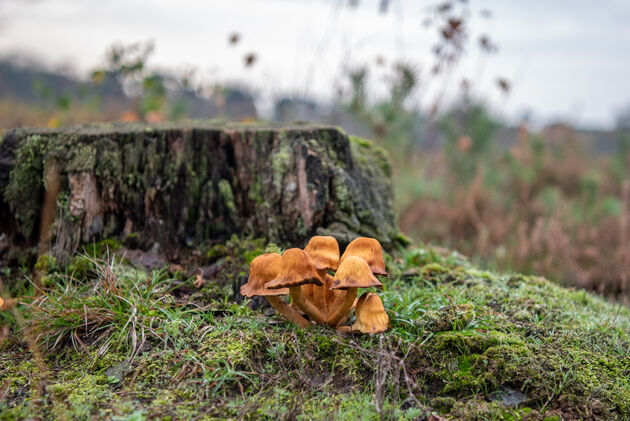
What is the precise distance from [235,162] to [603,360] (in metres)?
2.46

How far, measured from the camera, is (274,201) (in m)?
3.05

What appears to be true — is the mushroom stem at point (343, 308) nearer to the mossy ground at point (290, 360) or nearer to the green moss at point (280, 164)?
the mossy ground at point (290, 360)

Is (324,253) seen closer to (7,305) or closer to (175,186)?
(175,186)

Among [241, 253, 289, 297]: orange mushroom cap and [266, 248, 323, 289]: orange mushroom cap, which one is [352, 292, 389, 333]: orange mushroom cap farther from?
[241, 253, 289, 297]: orange mushroom cap

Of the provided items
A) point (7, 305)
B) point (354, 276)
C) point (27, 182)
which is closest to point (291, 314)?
point (354, 276)

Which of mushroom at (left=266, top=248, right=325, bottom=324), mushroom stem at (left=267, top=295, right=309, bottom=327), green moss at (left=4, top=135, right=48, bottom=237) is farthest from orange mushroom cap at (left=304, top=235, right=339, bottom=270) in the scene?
green moss at (left=4, top=135, right=48, bottom=237)

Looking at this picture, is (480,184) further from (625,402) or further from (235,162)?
(625,402)

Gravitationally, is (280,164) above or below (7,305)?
above

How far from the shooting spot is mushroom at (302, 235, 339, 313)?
206cm

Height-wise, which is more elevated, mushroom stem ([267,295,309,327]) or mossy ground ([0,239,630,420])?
mushroom stem ([267,295,309,327])

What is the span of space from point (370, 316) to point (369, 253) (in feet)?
0.93

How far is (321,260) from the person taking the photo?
2.06 meters

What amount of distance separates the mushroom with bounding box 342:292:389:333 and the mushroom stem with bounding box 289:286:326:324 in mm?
210

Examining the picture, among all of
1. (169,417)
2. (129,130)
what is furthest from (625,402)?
(129,130)
